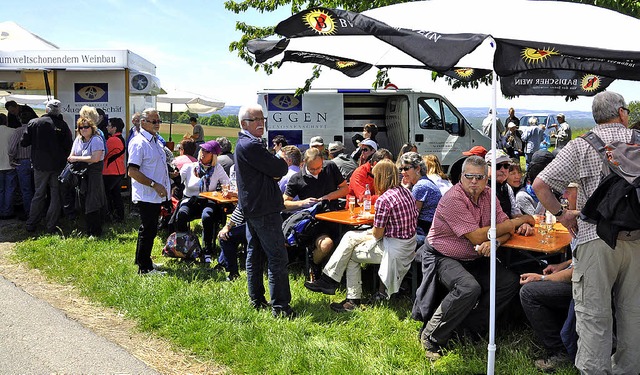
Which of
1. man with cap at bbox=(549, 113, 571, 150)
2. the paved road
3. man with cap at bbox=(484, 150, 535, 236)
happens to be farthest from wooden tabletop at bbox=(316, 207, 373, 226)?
man with cap at bbox=(549, 113, 571, 150)

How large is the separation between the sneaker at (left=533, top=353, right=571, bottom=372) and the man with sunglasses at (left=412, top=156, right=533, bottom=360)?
0.57m

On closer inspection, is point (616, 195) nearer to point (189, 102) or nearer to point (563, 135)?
point (563, 135)

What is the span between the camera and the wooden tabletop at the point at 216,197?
288 inches

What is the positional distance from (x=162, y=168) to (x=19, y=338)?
95.7 inches

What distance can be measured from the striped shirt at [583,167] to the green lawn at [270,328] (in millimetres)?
1155

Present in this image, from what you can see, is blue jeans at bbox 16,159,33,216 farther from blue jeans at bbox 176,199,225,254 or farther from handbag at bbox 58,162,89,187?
blue jeans at bbox 176,199,225,254

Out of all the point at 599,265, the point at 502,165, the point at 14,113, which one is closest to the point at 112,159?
the point at 14,113

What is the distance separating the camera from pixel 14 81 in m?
13.3

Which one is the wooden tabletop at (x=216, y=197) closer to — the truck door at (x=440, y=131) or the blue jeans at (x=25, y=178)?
the blue jeans at (x=25, y=178)

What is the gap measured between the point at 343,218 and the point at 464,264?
168 cm

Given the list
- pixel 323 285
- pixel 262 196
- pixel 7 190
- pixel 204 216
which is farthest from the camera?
pixel 7 190

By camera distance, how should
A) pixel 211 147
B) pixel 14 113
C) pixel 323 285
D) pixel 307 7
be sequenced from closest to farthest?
pixel 323 285, pixel 211 147, pixel 14 113, pixel 307 7

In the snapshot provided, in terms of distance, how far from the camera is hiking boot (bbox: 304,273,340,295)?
20.5ft

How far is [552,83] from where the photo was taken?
7359mm
